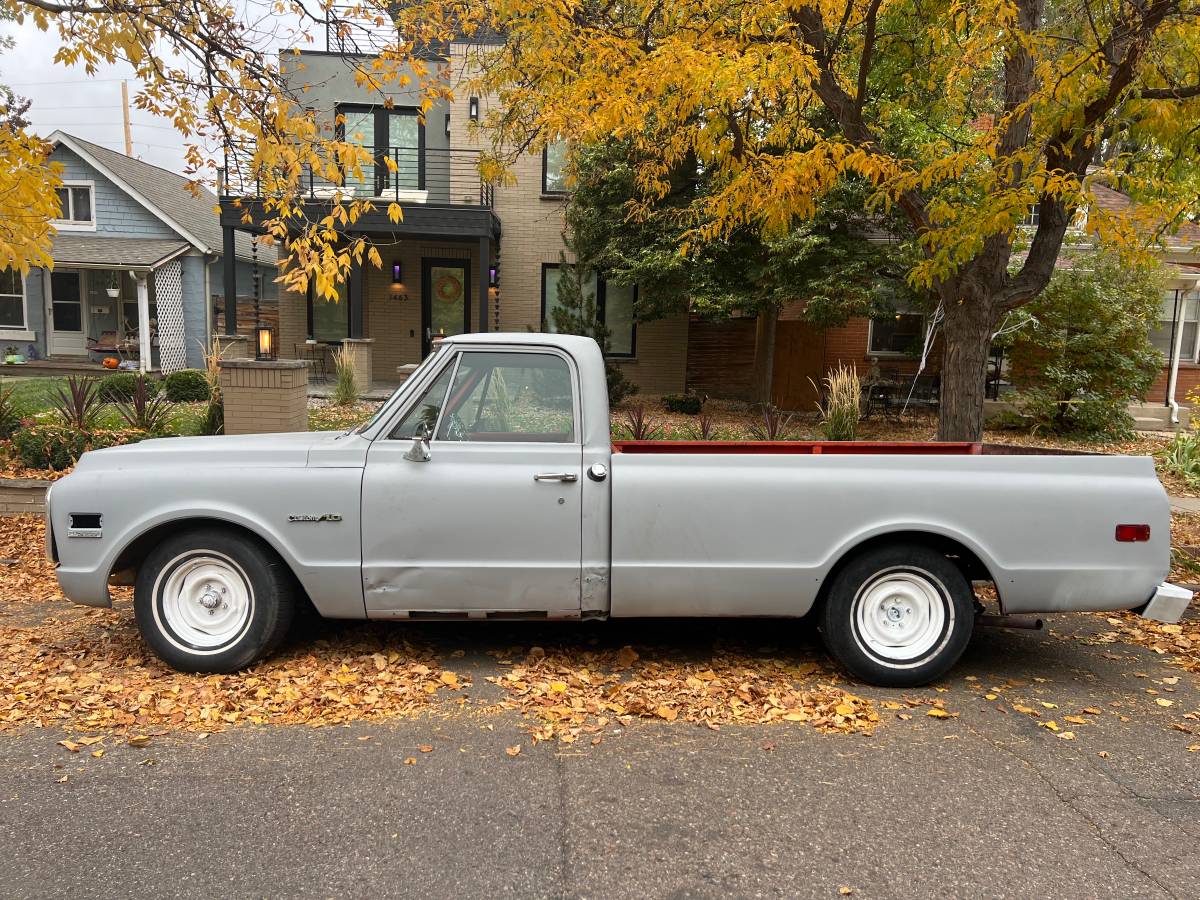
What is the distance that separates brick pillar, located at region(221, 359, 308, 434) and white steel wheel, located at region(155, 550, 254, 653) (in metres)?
5.18

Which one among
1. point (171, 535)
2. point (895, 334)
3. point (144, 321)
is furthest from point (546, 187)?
point (171, 535)

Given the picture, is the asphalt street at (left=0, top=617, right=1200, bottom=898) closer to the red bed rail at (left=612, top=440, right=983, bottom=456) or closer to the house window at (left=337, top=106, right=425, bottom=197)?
the red bed rail at (left=612, top=440, right=983, bottom=456)

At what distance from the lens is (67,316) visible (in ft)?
77.2

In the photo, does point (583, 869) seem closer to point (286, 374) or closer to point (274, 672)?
point (274, 672)

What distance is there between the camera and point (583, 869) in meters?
2.97

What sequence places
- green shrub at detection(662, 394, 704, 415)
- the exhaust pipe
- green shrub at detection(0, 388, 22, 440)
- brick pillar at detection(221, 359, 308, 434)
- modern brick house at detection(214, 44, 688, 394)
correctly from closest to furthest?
the exhaust pipe < brick pillar at detection(221, 359, 308, 434) < green shrub at detection(0, 388, 22, 440) < green shrub at detection(662, 394, 704, 415) < modern brick house at detection(214, 44, 688, 394)

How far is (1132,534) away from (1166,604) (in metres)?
0.40

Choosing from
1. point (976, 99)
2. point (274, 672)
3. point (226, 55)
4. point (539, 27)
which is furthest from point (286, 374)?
point (976, 99)

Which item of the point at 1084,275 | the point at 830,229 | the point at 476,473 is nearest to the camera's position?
the point at 476,473

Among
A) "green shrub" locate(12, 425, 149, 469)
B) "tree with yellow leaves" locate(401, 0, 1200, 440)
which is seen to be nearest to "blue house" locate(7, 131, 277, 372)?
"green shrub" locate(12, 425, 149, 469)

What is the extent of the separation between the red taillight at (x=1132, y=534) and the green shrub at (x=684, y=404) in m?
12.8

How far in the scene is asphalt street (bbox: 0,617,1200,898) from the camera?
291 centimetres

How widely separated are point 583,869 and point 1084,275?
1596cm

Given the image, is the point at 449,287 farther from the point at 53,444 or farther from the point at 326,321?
the point at 53,444
